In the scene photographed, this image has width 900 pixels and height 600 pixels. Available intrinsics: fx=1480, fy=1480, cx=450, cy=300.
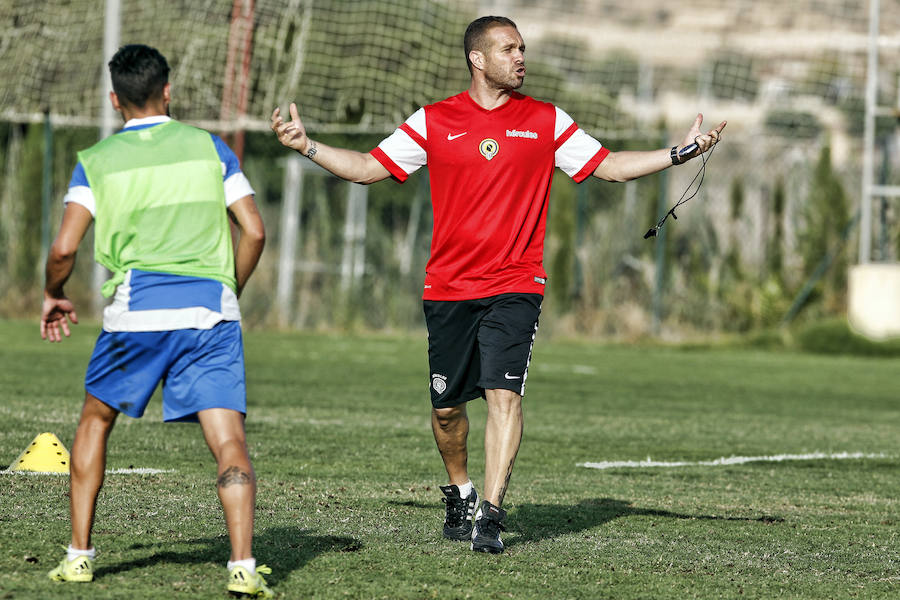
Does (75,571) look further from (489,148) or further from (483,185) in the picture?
(489,148)

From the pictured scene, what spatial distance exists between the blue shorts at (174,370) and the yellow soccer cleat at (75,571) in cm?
52

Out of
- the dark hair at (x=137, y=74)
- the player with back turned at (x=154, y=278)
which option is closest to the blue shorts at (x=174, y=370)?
the player with back turned at (x=154, y=278)

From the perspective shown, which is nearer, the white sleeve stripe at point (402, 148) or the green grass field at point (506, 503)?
the green grass field at point (506, 503)

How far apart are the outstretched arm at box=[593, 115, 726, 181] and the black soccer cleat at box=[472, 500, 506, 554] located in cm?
155

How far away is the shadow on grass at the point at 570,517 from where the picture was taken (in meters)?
6.47

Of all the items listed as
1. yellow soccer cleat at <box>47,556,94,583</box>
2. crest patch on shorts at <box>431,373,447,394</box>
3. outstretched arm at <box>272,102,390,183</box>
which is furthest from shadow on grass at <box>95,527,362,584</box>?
outstretched arm at <box>272,102,390,183</box>

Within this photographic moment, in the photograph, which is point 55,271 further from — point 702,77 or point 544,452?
point 702,77

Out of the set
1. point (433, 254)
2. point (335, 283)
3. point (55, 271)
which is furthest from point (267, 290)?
point (55, 271)

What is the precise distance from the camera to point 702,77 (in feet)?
80.2

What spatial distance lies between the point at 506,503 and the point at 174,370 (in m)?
2.73

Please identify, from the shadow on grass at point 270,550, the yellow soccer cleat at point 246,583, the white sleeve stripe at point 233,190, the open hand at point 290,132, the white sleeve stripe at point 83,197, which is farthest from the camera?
the open hand at point 290,132

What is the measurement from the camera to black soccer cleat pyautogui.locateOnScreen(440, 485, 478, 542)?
20.5 ft

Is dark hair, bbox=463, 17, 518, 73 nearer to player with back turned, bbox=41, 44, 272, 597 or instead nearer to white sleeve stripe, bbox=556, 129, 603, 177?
white sleeve stripe, bbox=556, 129, 603, 177

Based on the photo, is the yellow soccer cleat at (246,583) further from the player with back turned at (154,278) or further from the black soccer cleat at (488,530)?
the black soccer cleat at (488,530)
